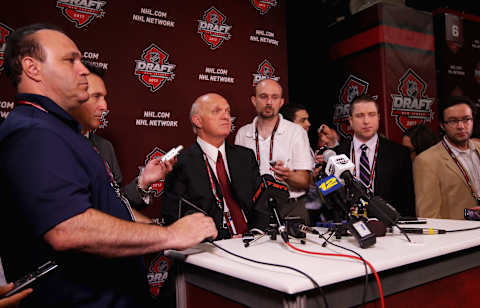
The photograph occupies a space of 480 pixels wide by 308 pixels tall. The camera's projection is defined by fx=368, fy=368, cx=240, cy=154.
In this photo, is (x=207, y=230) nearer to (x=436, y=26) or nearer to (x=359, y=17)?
(x=359, y=17)

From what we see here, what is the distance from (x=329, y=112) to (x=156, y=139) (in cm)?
259

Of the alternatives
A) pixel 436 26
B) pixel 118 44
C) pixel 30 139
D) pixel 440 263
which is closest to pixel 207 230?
pixel 30 139

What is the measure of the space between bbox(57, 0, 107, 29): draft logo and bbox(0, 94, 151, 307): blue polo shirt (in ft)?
8.16

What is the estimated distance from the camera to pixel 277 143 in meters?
3.38

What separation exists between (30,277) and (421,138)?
3.94 metres

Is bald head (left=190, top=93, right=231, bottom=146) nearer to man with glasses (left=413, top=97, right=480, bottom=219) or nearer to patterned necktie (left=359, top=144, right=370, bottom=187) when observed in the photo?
patterned necktie (left=359, top=144, right=370, bottom=187)

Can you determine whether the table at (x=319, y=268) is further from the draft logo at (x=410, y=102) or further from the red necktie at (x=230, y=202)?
the draft logo at (x=410, y=102)

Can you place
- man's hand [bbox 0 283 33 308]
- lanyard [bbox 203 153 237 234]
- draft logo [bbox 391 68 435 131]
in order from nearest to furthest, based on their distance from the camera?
man's hand [bbox 0 283 33 308] → lanyard [bbox 203 153 237 234] → draft logo [bbox 391 68 435 131]

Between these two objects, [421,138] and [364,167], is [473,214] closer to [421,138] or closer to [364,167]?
[364,167]

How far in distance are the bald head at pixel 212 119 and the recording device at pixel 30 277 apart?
1.74 metres

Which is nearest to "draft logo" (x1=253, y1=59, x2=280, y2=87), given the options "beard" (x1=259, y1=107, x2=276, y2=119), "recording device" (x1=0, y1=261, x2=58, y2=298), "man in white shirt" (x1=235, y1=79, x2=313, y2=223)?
"man in white shirt" (x1=235, y1=79, x2=313, y2=223)

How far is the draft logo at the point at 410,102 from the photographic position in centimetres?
454

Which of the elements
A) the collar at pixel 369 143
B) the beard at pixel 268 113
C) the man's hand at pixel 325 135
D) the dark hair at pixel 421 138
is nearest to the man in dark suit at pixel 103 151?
the beard at pixel 268 113

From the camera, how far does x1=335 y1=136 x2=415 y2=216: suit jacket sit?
2906 mm
